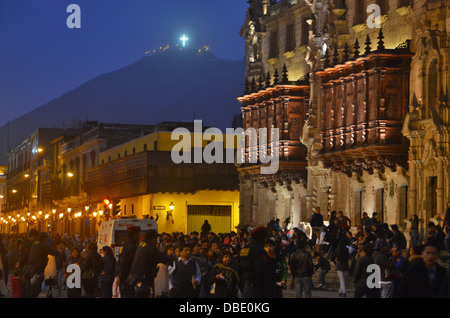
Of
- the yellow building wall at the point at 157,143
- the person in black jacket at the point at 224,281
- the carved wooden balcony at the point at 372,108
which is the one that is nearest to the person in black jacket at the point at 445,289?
the person in black jacket at the point at 224,281

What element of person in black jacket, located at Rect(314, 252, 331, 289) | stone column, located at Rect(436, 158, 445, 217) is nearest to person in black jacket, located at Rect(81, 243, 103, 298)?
person in black jacket, located at Rect(314, 252, 331, 289)

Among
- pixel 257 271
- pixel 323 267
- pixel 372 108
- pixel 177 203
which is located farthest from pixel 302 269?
pixel 177 203

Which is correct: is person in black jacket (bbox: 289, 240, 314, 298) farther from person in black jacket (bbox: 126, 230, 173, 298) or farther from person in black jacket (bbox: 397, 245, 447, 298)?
person in black jacket (bbox: 397, 245, 447, 298)

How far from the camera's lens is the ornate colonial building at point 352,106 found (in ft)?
141

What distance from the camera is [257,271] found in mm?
17953

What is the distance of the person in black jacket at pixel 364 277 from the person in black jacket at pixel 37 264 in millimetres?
7685

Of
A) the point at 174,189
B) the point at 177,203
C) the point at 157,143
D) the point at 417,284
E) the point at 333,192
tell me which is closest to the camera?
the point at 417,284

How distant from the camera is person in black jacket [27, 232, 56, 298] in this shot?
24.8 metres

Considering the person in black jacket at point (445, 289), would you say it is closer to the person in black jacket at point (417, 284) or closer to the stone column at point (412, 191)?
the person in black jacket at point (417, 284)

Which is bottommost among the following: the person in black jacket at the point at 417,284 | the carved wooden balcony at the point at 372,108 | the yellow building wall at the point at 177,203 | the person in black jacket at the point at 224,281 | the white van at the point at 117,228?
the person in black jacket at the point at 224,281

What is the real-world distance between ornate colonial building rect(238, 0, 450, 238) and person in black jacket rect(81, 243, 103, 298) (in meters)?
19.1

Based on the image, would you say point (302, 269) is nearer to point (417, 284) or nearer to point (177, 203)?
point (417, 284)

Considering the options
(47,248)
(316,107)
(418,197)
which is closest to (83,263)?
(47,248)

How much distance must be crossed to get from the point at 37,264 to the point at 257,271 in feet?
28.2
